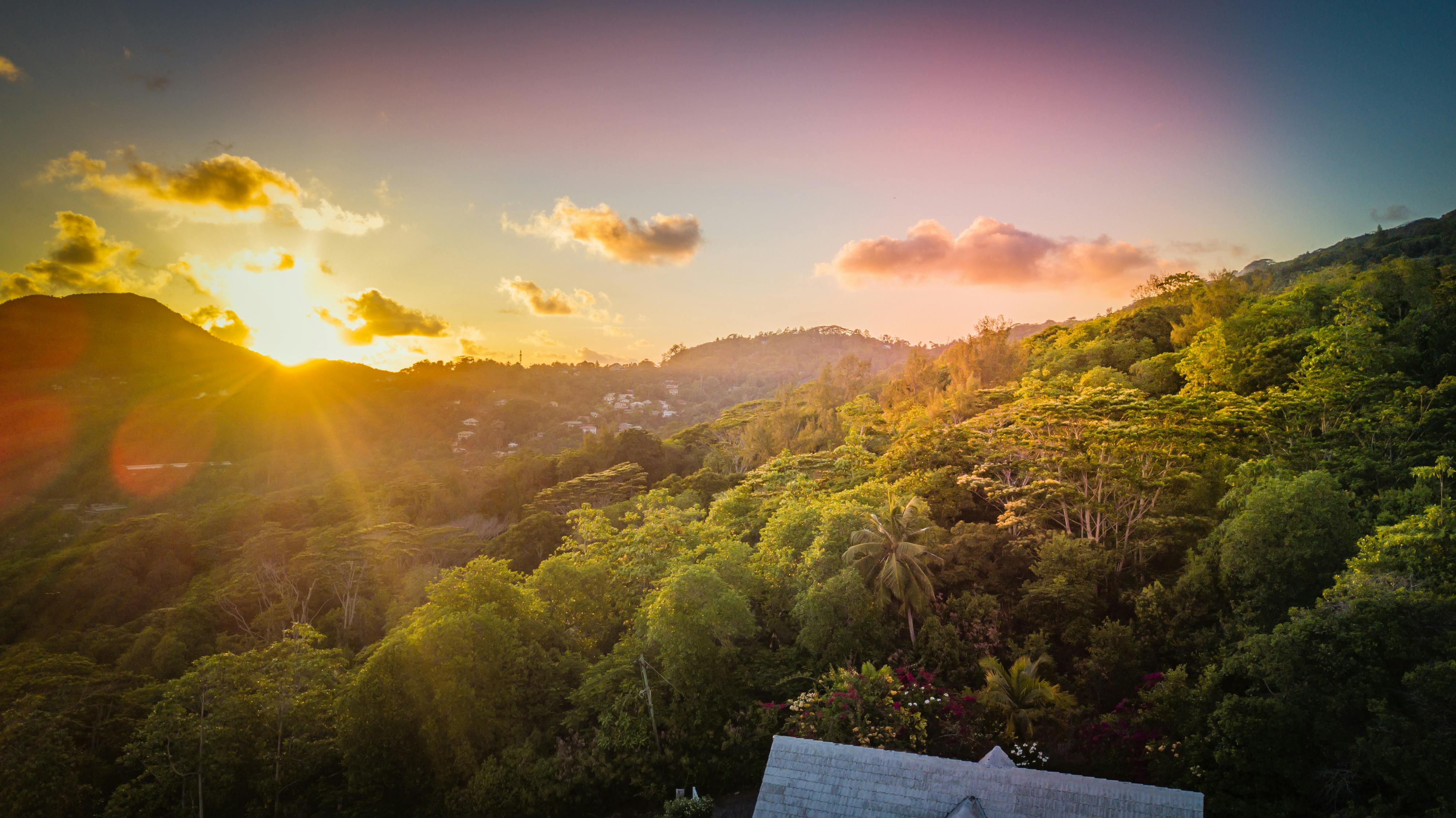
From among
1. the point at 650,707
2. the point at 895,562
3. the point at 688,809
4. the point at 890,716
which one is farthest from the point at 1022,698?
the point at 650,707

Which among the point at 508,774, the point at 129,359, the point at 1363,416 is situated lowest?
the point at 508,774

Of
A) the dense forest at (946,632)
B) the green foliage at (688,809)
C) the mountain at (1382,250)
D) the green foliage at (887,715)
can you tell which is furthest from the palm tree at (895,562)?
the mountain at (1382,250)

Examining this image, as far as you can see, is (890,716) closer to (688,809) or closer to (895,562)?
(895,562)

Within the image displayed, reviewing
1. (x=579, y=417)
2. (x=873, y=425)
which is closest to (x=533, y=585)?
(x=873, y=425)

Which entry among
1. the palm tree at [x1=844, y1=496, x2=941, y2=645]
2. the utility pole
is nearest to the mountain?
the palm tree at [x1=844, y1=496, x2=941, y2=645]

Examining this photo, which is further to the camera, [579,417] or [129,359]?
[579,417]

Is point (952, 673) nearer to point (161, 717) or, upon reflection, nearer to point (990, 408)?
point (990, 408)

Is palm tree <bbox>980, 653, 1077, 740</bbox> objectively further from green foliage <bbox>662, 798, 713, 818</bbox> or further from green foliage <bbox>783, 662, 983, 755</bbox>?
green foliage <bbox>662, 798, 713, 818</bbox>
